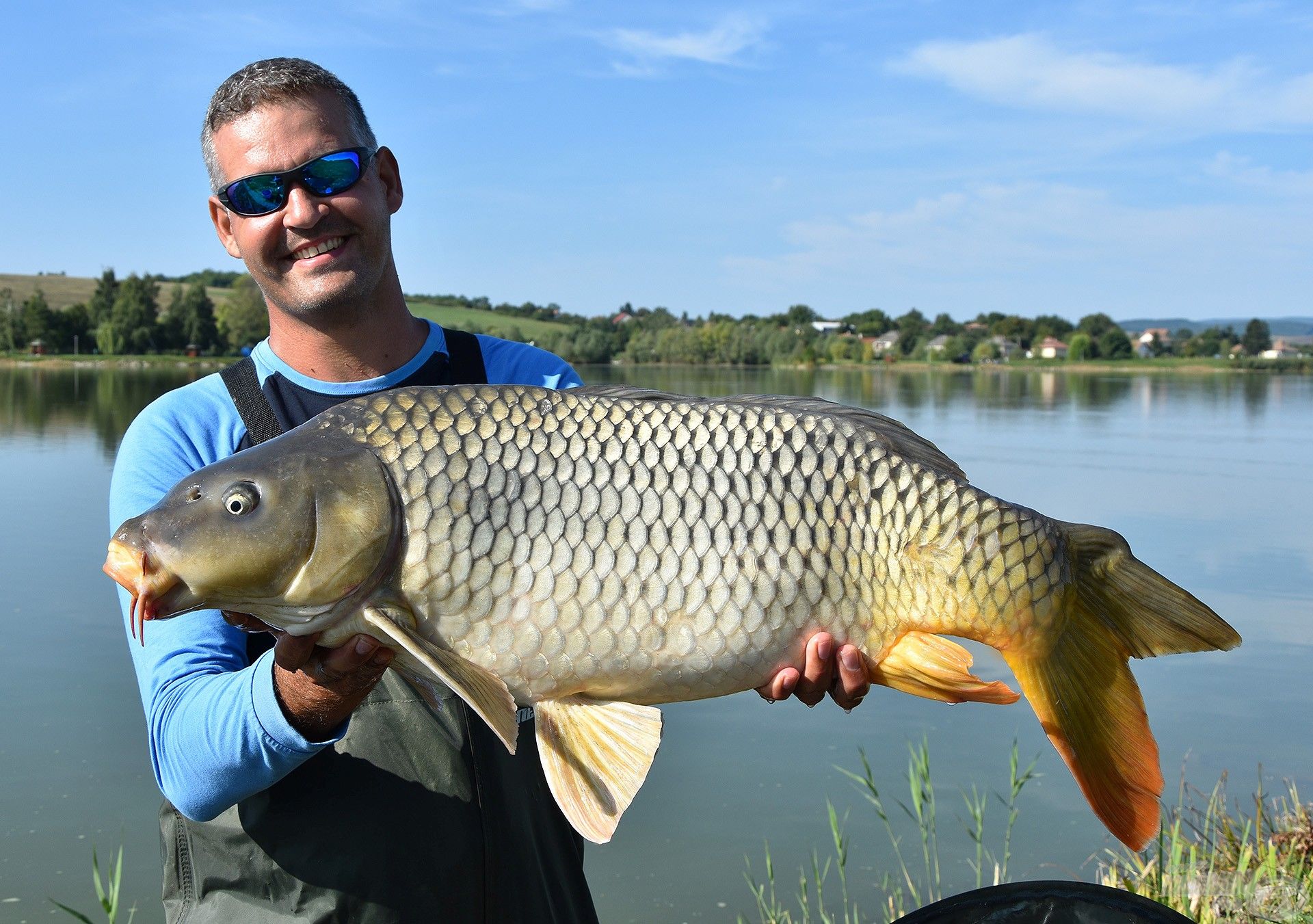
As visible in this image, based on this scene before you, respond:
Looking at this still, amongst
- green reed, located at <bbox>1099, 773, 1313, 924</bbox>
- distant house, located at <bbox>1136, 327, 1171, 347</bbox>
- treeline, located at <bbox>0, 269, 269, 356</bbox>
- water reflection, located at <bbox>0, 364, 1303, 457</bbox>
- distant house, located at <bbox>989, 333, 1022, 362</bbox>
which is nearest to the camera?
green reed, located at <bbox>1099, 773, 1313, 924</bbox>

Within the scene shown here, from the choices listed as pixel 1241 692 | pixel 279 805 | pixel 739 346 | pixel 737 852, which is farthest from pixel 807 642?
pixel 739 346

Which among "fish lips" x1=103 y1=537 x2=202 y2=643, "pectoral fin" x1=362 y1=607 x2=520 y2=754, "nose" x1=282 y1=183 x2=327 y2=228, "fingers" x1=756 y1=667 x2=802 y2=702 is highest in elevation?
"nose" x1=282 y1=183 x2=327 y2=228

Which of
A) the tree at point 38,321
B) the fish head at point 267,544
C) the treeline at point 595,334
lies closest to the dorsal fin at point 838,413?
the fish head at point 267,544

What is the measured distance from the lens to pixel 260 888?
1.43 m

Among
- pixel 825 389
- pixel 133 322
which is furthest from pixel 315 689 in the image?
Answer: pixel 133 322

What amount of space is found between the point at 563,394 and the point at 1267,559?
26.2 feet

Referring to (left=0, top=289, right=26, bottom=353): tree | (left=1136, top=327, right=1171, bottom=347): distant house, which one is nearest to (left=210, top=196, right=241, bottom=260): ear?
(left=0, top=289, right=26, bottom=353): tree

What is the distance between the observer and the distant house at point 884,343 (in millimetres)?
62094

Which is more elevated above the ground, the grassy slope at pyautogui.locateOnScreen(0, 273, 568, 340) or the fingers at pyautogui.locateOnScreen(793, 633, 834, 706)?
the grassy slope at pyautogui.locateOnScreen(0, 273, 568, 340)

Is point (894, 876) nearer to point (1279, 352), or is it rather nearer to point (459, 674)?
point (459, 674)

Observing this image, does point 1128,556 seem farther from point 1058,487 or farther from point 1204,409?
point 1204,409

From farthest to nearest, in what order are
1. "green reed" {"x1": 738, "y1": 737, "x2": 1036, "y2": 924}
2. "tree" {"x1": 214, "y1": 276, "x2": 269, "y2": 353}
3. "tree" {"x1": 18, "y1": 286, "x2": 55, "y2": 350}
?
"tree" {"x1": 18, "y1": 286, "x2": 55, "y2": 350}, "tree" {"x1": 214, "y1": 276, "x2": 269, "y2": 353}, "green reed" {"x1": 738, "y1": 737, "x2": 1036, "y2": 924}

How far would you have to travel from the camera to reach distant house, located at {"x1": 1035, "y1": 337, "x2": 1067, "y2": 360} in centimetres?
6127

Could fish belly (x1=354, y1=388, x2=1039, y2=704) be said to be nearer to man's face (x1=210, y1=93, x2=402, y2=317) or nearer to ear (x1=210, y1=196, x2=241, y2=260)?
man's face (x1=210, y1=93, x2=402, y2=317)
